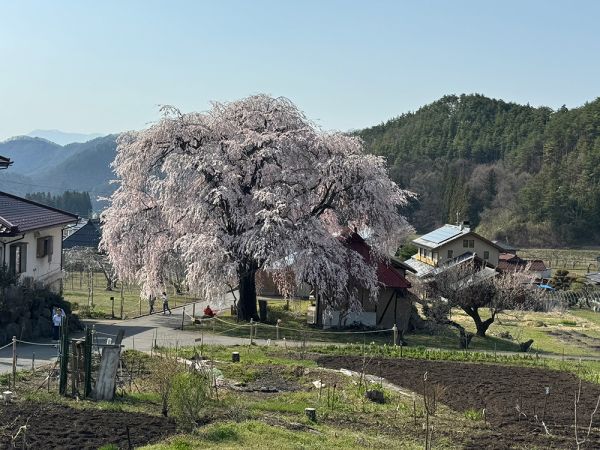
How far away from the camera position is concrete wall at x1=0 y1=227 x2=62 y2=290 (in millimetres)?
26097

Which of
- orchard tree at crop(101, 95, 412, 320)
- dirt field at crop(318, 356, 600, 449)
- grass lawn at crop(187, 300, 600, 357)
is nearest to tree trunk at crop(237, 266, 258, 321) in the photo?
orchard tree at crop(101, 95, 412, 320)

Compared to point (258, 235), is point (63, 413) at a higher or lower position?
lower

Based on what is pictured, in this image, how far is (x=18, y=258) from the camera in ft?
88.1

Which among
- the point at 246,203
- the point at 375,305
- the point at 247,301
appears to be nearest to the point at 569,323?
the point at 375,305

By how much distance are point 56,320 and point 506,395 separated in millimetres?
13428

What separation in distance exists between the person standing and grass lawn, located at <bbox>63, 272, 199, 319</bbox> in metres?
5.35

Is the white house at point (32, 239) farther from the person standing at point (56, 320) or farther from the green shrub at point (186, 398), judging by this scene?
the green shrub at point (186, 398)

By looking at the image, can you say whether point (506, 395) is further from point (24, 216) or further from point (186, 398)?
point (24, 216)

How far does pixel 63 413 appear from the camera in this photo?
1378cm

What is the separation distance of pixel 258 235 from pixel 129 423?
14.9 metres

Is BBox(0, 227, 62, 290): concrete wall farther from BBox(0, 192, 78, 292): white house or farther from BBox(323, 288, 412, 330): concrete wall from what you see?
BBox(323, 288, 412, 330): concrete wall

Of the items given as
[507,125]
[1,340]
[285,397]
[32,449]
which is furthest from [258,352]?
[507,125]

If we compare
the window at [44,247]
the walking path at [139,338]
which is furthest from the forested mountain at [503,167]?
the walking path at [139,338]

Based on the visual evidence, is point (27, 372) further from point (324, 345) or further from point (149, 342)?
point (324, 345)
